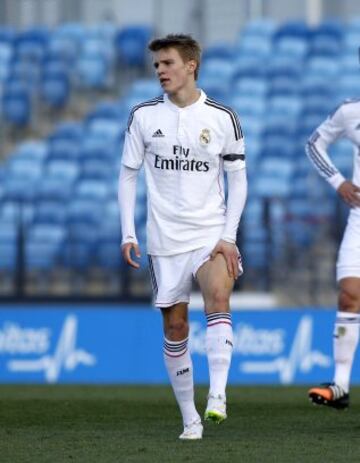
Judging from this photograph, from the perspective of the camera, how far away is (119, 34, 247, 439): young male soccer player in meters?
7.33

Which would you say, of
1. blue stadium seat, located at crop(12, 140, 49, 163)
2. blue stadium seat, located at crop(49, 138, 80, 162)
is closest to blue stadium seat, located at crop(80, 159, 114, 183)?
blue stadium seat, located at crop(49, 138, 80, 162)

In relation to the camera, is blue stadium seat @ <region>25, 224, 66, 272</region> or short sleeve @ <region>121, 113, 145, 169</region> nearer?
short sleeve @ <region>121, 113, 145, 169</region>

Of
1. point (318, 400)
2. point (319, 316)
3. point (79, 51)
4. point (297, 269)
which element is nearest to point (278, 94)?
point (79, 51)

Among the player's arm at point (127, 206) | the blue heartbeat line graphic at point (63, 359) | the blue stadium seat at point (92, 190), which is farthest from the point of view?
the blue stadium seat at point (92, 190)

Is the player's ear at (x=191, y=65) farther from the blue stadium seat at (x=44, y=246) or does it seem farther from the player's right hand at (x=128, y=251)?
the blue stadium seat at (x=44, y=246)

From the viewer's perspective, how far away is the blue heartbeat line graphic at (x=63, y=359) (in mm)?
16031

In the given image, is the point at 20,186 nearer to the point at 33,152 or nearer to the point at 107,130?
the point at 33,152

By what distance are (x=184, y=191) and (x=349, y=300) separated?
91.8 inches

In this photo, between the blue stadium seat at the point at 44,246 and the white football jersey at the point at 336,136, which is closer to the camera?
the white football jersey at the point at 336,136

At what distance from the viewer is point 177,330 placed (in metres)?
7.37

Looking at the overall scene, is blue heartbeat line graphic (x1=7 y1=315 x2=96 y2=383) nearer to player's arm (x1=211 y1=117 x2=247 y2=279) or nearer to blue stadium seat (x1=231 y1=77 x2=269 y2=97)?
blue stadium seat (x1=231 y1=77 x2=269 y2=97)

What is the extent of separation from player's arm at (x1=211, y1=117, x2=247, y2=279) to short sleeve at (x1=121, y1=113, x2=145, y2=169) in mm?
453

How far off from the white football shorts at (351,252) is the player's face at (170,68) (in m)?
2.40

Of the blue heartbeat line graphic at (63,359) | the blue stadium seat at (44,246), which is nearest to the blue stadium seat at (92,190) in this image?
the blue stadium seat at (44,246)
